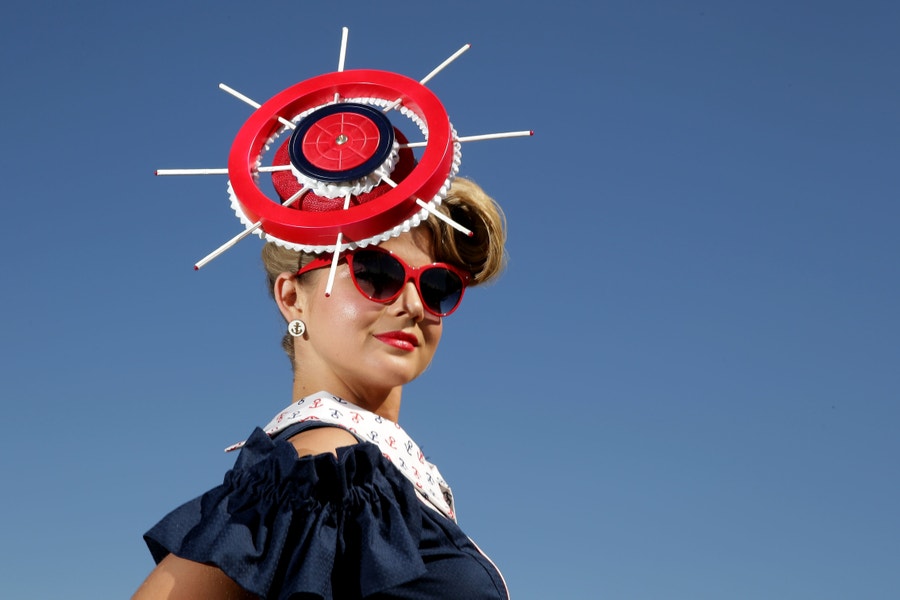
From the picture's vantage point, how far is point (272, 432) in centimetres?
388

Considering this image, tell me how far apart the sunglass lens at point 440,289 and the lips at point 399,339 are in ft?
0.53

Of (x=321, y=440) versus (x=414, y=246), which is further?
(x=414, y=246)

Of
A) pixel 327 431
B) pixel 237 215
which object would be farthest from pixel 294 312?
pixel 327 431

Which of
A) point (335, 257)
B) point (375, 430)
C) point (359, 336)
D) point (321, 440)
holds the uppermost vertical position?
point (335, 257)

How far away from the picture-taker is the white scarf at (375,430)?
3.95 meters

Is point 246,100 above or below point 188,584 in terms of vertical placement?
above

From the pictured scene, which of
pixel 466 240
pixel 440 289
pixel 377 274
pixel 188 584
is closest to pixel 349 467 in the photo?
pixel 188 584

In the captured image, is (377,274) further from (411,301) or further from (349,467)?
(349,467)

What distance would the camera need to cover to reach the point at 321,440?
369 cm

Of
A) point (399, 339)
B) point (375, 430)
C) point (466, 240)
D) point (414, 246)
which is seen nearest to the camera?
point (375, 430)

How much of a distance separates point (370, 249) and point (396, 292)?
0.64 ft

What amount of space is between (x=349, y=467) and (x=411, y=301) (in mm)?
963

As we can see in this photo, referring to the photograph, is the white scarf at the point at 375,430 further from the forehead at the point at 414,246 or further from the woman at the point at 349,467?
the forehead at the point at 414,246

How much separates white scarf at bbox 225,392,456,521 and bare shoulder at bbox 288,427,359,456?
81 millimetres
